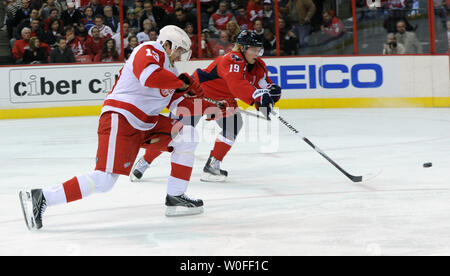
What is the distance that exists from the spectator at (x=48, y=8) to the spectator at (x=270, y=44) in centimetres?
294

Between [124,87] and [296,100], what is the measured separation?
21.3 feet

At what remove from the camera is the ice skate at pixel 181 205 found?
12.6 ft

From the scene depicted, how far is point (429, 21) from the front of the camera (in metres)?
9.77

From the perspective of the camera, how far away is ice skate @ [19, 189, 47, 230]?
11.4 feet

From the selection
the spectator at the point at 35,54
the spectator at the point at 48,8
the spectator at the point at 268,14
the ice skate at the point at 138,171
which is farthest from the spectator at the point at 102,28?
the ice skate at the point at 138,171

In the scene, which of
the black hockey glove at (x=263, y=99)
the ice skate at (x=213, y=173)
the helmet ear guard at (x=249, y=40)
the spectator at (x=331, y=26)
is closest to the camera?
the black hockey glove at (x=263, y=99)

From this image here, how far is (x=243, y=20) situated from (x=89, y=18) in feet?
7.15

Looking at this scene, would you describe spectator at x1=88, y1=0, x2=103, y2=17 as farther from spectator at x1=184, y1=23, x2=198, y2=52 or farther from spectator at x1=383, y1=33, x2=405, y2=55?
spectator at x1=383, y1=33, x2=405, y2=55

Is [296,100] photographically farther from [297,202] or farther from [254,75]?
[297,202]

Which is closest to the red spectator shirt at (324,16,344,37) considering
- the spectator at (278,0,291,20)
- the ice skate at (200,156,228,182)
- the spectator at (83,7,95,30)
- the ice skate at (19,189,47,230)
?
the spectator at (278,0,291,20)

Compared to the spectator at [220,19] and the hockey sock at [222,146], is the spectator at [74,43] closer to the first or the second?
the spectator at [220,19]

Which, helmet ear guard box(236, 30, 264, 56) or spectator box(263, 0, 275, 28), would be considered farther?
spectator box(263, 0, 275, 28)

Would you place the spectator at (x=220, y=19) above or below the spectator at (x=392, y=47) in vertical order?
above

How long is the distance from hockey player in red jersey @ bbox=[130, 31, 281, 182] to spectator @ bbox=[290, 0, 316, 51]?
5210 millimetres
